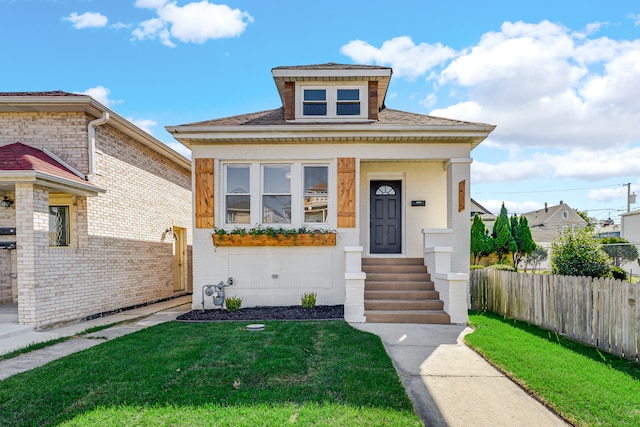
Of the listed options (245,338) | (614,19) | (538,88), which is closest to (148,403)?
(245,338)

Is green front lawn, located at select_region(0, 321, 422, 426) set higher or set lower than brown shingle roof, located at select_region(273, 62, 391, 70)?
lower

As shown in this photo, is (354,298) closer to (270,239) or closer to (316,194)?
(270,239)

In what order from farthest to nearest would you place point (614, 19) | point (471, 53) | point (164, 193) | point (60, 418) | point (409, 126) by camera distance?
point (164, 193) → point (471, 53) → point (409, 126) → point (614, 19) → point (60, 418)

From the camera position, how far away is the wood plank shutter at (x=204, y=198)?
8.36 meters

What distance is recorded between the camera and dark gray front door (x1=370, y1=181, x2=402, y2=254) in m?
9.52

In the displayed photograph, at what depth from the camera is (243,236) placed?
8211 mm

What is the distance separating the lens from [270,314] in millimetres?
7484

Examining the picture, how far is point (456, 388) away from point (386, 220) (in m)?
6.02

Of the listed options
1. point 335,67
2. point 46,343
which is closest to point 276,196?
point 335,67

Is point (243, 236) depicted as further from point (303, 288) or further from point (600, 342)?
point (600, 342)

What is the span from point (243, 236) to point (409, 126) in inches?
187

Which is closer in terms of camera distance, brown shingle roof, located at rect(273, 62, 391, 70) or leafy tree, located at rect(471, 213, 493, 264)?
brown shingle roof, located at rect(273, 62, 391, 70)

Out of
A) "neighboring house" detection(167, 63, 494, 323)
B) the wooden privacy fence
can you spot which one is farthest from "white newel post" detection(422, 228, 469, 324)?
the wooden privacy fence

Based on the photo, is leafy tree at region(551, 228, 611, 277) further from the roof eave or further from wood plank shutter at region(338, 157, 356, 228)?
the roof eave
